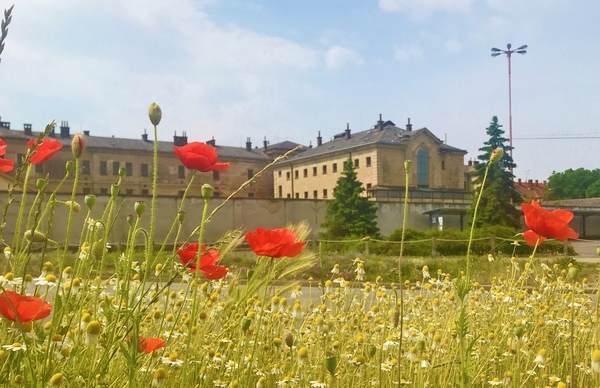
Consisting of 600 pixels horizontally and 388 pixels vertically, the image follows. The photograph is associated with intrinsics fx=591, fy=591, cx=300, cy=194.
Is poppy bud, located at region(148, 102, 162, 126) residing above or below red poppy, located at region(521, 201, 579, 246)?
above

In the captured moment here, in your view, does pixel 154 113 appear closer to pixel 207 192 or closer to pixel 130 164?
pixel 207 192

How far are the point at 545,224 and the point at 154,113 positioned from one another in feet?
4.00

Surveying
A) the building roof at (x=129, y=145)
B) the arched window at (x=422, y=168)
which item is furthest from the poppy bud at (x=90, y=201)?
the building roof at (x=129, y=145)

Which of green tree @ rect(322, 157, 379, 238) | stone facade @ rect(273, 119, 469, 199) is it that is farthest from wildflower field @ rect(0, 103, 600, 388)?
stone facade @ rect(273, 119, 469, 199)

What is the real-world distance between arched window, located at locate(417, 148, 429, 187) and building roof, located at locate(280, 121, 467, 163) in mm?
1624

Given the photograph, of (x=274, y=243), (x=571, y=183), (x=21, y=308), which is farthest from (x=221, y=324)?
(x=571, y=183)

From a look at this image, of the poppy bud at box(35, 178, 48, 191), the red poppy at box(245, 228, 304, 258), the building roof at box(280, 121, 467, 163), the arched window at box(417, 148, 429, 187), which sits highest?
the building roof at box(280, 121, 467, 163)

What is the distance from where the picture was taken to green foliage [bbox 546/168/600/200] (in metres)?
82.6

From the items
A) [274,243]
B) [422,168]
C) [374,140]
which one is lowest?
[274,243]

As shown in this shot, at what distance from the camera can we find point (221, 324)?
275 centimetres

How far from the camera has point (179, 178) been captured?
53688mm

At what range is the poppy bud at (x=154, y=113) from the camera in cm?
144

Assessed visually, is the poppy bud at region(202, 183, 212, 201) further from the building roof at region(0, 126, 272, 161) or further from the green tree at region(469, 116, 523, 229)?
the building roof at region(0, 126, 272, 161)

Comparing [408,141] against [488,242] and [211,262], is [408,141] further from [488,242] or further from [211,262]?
A: [211,262]
